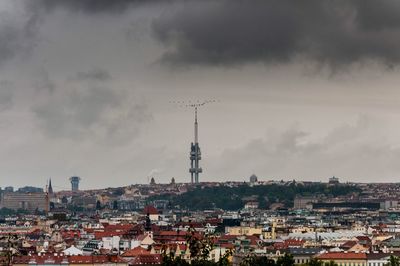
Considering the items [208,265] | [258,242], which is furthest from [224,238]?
[208,265]

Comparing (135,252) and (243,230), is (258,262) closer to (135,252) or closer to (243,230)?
(135,252)

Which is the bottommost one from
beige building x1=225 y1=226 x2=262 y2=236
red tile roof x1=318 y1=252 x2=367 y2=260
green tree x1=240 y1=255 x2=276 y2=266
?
green tree x1=240 y1=255 x2=276 y2=266

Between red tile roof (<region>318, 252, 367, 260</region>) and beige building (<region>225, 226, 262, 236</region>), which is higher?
beige building (<region>225, 226, 262, 236</region>)

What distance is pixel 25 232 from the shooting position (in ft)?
560

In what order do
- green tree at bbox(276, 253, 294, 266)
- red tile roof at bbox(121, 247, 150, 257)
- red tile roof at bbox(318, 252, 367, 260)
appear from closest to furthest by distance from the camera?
green tree at bbox(276, 253, 294, 266), red tile roof at bbox(318, 252, 367, 260), red tile roof at bbox(121, 247, 150, 257)

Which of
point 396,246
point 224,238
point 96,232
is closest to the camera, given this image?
point 396,246

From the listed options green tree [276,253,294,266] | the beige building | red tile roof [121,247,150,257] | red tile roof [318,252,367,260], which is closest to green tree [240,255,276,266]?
green tree [276,253,294,266]

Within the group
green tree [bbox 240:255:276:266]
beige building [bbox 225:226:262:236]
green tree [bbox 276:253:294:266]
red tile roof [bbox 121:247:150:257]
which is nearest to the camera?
green tree [bbox 276:253:294:266]

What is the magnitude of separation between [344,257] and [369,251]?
569 cm

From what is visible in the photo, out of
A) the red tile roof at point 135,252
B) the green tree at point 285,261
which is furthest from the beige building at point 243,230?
the green tree at point 285,261

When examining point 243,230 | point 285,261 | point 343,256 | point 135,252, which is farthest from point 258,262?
point 243,230

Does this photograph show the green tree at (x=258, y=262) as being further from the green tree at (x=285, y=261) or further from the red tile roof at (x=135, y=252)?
the red tile roof at (x=135, y=252)

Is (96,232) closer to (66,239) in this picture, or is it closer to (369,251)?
(66,239)

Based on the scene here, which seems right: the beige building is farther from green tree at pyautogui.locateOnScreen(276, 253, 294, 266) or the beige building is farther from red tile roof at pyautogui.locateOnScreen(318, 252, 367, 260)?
green tree at pyautogui.locateOnScreen(276, 253, 294, 266)
